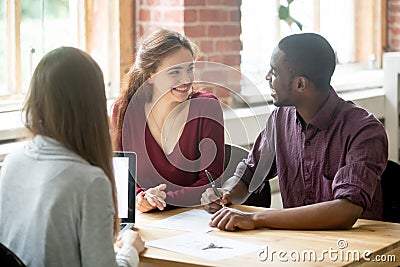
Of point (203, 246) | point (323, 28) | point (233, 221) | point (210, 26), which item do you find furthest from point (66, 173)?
point (323, 28)

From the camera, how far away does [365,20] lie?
5324 mm

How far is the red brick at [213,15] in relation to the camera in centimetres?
386

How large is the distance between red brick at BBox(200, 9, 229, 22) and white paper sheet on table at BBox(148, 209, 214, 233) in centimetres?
141

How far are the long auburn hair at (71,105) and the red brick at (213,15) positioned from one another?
78.1 inches

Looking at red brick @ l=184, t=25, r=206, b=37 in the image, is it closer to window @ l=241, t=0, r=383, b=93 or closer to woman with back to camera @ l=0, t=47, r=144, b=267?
window @ l=241, t=0, r=383, b=93

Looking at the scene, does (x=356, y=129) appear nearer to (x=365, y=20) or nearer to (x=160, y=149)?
(x=160, y=149)

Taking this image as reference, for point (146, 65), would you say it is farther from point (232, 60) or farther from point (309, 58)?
point (232, 60)

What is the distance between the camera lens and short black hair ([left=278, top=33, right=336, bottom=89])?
268 cm

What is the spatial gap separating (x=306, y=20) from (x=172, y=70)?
7.36ft

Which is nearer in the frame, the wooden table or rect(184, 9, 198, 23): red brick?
the wooden table

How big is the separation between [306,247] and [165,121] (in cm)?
85

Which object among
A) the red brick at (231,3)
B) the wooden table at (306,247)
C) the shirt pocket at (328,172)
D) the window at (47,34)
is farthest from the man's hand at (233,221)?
the red brick at (231,3)

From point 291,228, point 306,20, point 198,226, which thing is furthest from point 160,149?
point 306,20

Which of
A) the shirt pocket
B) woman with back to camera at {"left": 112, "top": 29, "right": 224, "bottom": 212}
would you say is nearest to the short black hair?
the shirt pocket
